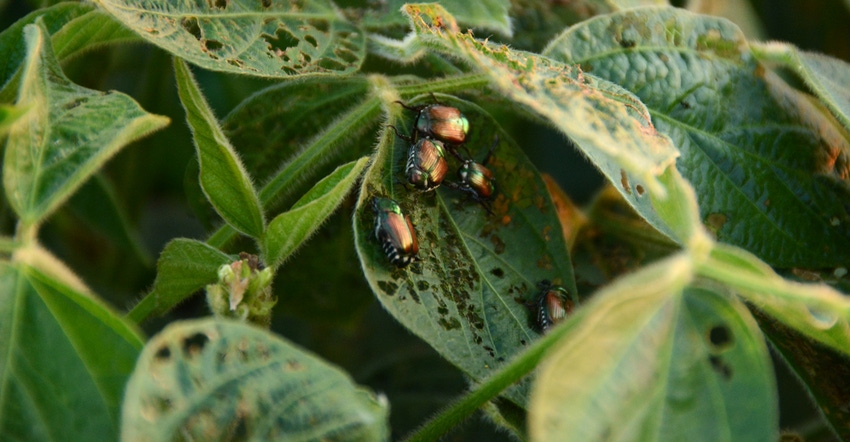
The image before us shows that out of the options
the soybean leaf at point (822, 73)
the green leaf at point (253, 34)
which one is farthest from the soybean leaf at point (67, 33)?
the soybean leaf at point (822, 73)

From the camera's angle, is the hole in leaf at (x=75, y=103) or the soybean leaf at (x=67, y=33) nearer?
the hole in leaf at (x=75, y=103)

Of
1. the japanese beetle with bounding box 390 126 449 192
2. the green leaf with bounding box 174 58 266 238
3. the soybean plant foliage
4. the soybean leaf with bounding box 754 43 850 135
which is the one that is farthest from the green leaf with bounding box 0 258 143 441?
the soybean leaf with bounding box 754 43 850 135

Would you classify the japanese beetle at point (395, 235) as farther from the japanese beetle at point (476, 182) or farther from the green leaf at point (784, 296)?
the green leaf at point (784, 296)

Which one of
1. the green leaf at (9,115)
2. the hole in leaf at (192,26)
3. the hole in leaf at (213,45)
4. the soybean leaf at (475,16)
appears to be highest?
the green leaf at (9,115)

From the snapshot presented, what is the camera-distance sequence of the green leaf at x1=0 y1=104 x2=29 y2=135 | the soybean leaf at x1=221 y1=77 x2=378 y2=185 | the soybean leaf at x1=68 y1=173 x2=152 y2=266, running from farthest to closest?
1. the soybean leaf at x1=68 y1=173 x2=152 y2=266
2. the soybean leaf at x1=221 y1=77 x2=378 y2=185
3. the green leaf at x1=0 y1=104 x2=29 y2=135

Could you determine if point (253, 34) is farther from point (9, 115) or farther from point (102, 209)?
point (102, 209)

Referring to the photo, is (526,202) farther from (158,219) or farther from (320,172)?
(158,219)

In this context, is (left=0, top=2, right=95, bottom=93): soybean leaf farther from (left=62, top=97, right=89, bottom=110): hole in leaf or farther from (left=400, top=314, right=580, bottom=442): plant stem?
(left=400, top=314, right=580, bottom=442): plant stem
